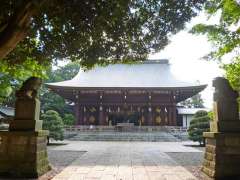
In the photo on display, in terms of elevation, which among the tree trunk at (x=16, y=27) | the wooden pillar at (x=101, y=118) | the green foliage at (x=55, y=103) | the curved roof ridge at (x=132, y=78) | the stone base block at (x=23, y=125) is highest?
the curved roof ridge at (x=132, y=78)

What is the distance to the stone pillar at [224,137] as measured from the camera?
6082 mm

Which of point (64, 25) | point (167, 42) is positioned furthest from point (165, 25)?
point (64, 25)

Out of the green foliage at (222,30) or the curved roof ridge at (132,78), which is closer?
the green foliage at (222,30)

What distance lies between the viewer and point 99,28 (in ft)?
20.5

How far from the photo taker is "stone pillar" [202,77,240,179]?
20.0 feet

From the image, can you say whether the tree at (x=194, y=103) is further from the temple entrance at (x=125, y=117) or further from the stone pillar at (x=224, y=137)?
the stone pillar at (x=224, y=137)

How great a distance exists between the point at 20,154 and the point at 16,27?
2860 mm

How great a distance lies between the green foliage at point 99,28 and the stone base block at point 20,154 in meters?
2.08

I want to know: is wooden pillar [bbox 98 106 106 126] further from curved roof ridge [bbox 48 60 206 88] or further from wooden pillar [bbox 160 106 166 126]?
wooden pillar [bbox 160 106 166 126]

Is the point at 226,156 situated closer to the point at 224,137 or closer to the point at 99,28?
the point at 224,137

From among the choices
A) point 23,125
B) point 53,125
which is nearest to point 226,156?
point 23,125

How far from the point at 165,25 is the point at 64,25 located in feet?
7.88

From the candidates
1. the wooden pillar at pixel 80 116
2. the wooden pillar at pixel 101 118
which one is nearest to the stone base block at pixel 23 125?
the wooden pillar at pixel 101 118

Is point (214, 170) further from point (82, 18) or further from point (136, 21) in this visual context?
point (82, 18)
